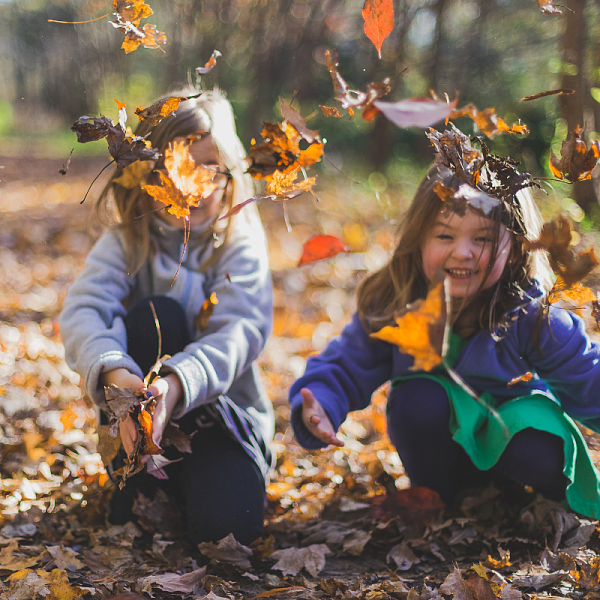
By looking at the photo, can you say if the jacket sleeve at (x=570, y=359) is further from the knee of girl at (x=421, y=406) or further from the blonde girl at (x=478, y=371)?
the knee of girl at (x=421, y=406)

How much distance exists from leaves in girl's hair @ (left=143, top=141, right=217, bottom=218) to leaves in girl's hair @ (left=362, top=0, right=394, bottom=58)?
1.40ft

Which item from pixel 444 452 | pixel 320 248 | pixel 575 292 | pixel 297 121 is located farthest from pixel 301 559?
pixel 297 121

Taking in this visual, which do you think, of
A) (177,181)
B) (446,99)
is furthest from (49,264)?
(446,99)

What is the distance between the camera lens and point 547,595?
1201 millimetres

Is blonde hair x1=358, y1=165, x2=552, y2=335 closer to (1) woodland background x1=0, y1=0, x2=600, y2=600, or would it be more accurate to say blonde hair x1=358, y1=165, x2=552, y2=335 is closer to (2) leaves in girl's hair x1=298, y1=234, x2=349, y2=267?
(1) woodland background x1=0, y1=0, x2=600, y2=600

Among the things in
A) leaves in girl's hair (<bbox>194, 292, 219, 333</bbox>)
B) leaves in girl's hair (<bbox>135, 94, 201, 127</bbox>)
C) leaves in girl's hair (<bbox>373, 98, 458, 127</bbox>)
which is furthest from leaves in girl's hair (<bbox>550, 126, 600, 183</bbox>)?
leaves in girl's hair (<bbox>194, 292, 219, 333</bbox>)

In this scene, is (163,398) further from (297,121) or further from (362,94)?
(362,94)

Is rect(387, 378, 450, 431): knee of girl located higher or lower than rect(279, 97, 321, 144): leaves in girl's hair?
lower

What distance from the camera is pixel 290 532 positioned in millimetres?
1615

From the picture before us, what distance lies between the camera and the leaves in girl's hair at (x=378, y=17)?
1.08 metres

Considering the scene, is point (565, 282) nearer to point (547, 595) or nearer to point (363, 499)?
point (547, 595)

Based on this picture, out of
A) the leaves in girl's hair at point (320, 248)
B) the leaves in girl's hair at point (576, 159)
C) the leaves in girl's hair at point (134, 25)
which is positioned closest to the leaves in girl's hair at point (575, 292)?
the leaves in girl's hair at point (576, 159)

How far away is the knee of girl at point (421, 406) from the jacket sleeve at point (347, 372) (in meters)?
0.10

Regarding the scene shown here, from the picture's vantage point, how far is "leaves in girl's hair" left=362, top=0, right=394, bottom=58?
1.08 metres
